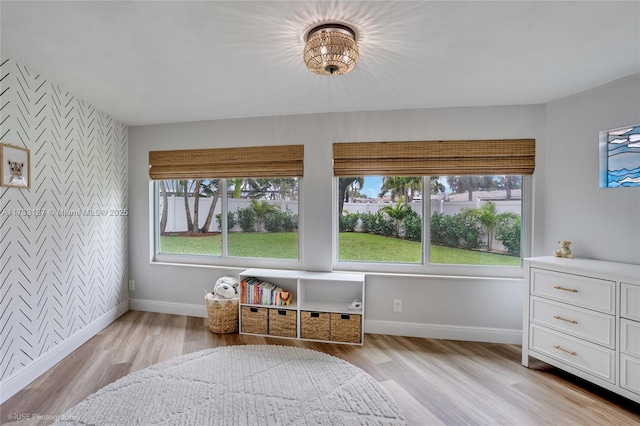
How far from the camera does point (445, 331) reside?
274cm

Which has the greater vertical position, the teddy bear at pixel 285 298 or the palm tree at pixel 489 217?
the palm tree at pixel 489 217

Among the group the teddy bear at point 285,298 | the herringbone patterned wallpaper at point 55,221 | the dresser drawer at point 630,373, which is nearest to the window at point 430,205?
the teddy bear at point 285,298

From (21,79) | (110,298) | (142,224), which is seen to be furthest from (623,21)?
(110,298)

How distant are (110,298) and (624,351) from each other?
177 inches

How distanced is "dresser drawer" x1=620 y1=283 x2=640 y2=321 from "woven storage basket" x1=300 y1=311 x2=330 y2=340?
7.02 feet

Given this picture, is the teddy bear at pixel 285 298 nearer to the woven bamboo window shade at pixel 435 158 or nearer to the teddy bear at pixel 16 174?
the woven bamboo window shade at pixel 435 158

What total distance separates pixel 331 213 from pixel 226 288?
137 cm

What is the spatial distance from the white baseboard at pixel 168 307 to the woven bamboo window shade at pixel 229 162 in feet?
5.01

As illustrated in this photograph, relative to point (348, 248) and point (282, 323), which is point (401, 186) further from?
point (282, 323)

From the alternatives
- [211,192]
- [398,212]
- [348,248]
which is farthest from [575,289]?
[211,192]

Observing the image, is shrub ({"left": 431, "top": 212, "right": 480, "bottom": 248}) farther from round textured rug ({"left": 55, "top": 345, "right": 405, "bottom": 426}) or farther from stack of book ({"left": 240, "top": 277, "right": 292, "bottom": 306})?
stack of book ({"left": 240, "top": 277, "right": 292, "bottom": 306})

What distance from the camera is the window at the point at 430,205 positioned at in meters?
2.72

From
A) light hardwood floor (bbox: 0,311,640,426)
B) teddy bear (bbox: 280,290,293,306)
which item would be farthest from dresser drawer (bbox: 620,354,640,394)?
teddy bear (bbox: 280,290,293,306)

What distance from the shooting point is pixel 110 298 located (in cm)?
300
